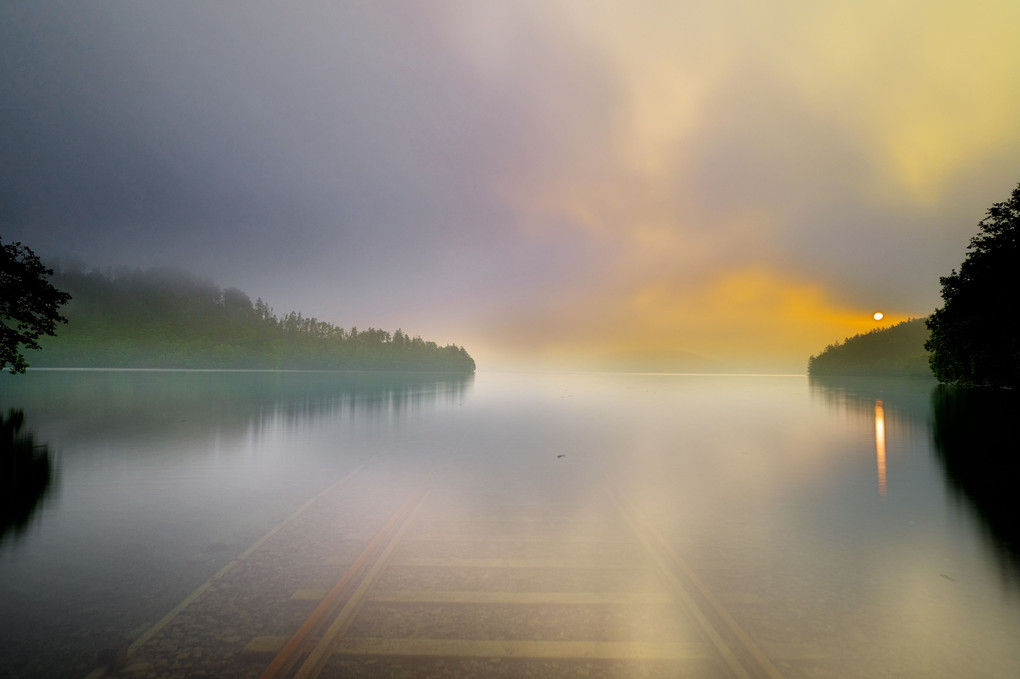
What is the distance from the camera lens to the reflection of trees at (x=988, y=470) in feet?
29.9

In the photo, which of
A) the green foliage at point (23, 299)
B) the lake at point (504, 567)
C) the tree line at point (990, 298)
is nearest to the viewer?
the lake at point (504, 567)

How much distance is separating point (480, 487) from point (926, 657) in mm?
9053

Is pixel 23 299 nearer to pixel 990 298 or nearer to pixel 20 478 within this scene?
pixel 20 478

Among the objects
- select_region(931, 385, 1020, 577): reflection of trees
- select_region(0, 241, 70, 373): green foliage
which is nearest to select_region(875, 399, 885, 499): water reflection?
select_region(931, 385, 1020, 577): reflection of trees

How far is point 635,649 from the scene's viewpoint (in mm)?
4945

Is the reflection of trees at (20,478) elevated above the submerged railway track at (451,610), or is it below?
below

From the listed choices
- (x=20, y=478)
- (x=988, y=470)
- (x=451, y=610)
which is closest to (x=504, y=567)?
(x=451, y=610)

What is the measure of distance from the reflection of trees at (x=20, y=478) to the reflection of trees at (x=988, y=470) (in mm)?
16017

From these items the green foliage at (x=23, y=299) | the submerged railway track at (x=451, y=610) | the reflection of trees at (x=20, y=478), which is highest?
the green foliage at (x=23, y=299)

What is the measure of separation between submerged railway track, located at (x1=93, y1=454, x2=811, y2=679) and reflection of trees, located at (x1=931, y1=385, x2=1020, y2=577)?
5273 millimetres

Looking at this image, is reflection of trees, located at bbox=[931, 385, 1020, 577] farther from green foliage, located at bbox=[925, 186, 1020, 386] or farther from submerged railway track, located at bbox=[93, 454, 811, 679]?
green foliage, located at bbox=[925, 186, 1020, 386]

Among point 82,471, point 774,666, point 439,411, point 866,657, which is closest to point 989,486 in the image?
point 866,657

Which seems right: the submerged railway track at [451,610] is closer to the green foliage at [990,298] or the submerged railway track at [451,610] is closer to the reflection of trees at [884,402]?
the reflection of trees at [884,402]

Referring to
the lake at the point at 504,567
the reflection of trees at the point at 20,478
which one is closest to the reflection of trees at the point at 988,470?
the lake at the point at 504,567
